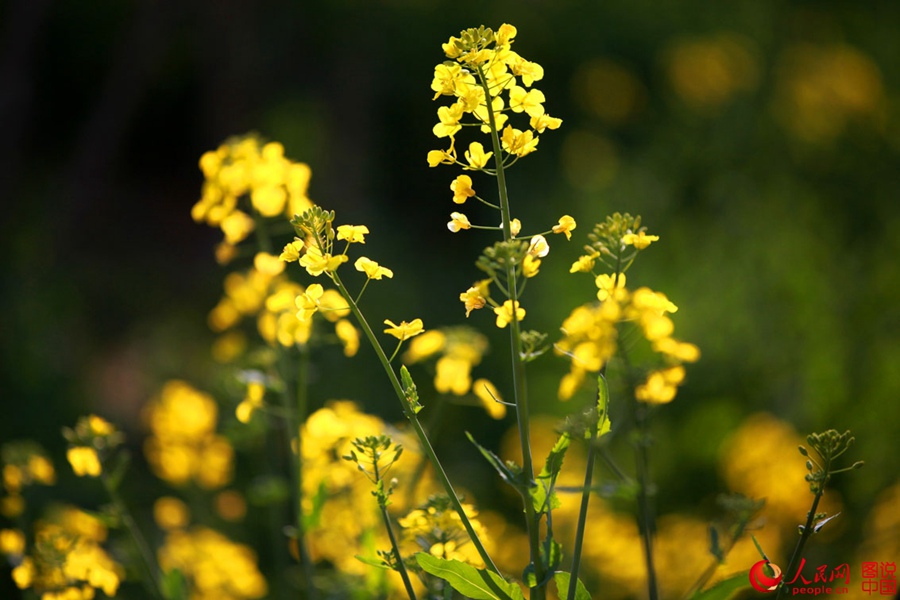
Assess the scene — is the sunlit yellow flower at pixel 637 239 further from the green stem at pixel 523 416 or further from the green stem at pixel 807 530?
the green stem at pixel 807 530

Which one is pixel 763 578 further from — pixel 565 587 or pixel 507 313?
pixel 507 313

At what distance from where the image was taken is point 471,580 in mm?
1155

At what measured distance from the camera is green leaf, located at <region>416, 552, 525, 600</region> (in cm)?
113

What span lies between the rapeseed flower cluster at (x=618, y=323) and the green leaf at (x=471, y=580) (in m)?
0.26

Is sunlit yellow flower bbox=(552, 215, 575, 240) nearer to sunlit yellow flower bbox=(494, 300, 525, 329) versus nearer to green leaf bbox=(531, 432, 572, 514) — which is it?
sunlit yellow flower bbox=(494, 300, 525, 329)

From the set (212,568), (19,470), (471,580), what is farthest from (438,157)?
(212,568)

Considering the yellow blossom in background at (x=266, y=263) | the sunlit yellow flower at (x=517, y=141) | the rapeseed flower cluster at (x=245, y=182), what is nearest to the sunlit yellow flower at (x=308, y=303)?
the sunlit yellow flower at (x=517, y=141)

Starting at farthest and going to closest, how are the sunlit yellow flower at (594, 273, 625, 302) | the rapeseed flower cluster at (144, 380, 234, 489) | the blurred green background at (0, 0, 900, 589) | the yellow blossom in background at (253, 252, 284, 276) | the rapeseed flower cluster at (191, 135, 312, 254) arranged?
the blurred green background at (0, 0, 900, 589), the rapeseed flower cluster at (144, 380, 234, 489), the rapeseed flower cluster at (191, 135, 312, 254), the yellow blossom in background at (253, 252, 284, 276), the sunlit yellow flower at (594, 273, 625, 302)

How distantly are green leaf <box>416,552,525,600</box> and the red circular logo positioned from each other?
12.9 inches

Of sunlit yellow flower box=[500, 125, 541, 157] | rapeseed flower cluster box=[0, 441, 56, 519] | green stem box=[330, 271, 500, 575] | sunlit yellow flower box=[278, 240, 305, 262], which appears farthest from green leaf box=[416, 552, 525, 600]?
rapeseed flower cluster box=[0, 441, 56, 519]

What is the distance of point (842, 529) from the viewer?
9.21ft

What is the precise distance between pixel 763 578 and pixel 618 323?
0.52 metres

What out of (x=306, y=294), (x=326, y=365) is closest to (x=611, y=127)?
(x=326, y=365)

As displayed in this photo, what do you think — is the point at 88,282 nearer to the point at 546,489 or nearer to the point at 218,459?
the point at 218,459
